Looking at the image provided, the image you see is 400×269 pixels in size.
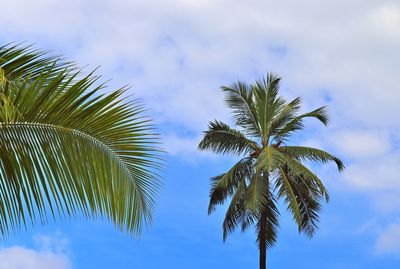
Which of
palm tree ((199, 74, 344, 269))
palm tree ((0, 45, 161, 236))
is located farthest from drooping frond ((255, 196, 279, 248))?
palm tree ((0, 45, 161, 236))

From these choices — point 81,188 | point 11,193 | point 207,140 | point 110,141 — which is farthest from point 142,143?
point 207,140

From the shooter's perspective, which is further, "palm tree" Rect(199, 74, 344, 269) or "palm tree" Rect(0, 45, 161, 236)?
"palm tree" Rect(199, 74, 344, 269)

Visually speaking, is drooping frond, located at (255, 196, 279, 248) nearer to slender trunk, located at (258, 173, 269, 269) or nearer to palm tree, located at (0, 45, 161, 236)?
slender trunk, located at (258, 173, 269, 269)

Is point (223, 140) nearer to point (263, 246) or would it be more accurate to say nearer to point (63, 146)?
point (263, 246)

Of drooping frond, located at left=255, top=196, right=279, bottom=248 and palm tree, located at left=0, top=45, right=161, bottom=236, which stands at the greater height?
drooping frond, located at left=255, top=196, right=279, bottom=248

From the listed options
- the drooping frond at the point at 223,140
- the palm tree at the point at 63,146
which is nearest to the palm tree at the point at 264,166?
the drooping frond at the point at 223,140

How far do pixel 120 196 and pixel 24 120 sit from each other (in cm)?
93

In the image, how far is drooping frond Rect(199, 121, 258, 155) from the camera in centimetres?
2752

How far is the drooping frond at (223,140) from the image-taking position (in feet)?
90.3

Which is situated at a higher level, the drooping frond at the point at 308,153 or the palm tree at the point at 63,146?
the drooping frond at the point at 308,153

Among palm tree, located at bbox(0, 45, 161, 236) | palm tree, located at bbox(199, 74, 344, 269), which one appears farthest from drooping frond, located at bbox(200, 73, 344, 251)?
palm tree, located at bbox(0, 45, 161, 236)

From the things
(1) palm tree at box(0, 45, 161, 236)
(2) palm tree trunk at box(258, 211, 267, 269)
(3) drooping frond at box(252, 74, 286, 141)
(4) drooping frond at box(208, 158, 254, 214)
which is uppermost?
(3) drooping frond at box(252, 74, 286, 141)

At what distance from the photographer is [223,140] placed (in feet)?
91.1

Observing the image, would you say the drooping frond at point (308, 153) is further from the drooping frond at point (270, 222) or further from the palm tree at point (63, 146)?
the palm tree at point (63, 146)
